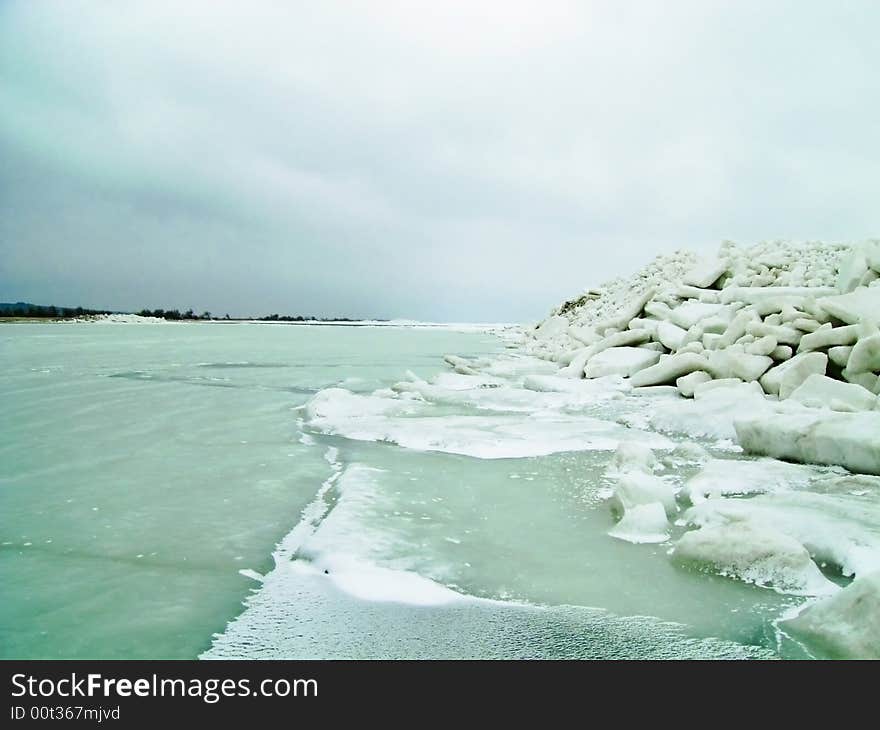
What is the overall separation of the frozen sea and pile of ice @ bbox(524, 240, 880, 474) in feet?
1.65

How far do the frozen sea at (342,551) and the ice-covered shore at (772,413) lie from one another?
135mm

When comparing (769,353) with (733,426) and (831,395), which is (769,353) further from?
(733,426)

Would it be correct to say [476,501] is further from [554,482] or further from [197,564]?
[197,564]

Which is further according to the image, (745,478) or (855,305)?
(855,305)

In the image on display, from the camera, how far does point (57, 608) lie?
5.52ft

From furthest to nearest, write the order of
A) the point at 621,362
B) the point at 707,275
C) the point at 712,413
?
the point at 707,275, the point at 621,362, the point at 712,413

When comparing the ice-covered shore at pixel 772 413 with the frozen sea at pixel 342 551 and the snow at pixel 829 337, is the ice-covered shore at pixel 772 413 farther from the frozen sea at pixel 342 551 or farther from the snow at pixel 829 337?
the frozen sea at pixel 342 551

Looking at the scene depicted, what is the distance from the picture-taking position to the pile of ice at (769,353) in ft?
12.0

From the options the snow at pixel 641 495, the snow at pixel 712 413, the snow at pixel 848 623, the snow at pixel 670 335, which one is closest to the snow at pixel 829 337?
the snow at pixel 712 413

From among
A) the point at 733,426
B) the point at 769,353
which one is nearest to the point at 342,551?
the point at 733,426

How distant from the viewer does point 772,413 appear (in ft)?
13.4

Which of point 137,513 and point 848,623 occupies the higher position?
point 848,623

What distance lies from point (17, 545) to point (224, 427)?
2.67 m

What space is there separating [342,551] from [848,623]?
1.54 metres
